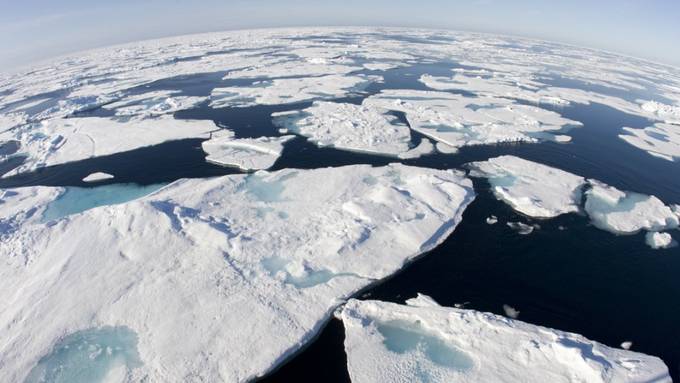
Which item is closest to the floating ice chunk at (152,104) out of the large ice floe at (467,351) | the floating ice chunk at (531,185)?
the floating ice chunk at (531,185)

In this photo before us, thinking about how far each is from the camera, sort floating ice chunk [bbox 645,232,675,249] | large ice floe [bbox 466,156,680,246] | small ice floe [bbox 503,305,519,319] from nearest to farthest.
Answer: small ice floe [bbox 503,305,519,319], floating ice chunk [bbox 645,232,675,249], large ice floe [bbox 466,156,680,246]

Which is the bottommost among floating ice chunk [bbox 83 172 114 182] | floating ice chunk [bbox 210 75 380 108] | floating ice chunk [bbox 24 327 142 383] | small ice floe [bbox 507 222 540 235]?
floating ice chunk [bbox 24 327 142 383]

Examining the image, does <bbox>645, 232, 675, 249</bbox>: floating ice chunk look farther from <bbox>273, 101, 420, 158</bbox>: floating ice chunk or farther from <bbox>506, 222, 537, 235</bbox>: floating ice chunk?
<bbox>273, 101, 420, 158</bbox>: floating ice chunk

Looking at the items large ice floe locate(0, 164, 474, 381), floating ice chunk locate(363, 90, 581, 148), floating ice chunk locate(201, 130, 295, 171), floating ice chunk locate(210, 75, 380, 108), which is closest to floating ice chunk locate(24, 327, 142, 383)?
large ice floe locate(0, 164, 474, 381)

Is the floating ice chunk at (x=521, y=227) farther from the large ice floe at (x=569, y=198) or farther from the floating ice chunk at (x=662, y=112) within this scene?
the floating ice chunk at (x=662, y=112)

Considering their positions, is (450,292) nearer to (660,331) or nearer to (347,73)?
(660,331)

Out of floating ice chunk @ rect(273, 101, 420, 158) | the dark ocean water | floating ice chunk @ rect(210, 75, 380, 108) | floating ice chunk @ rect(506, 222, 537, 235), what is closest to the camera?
the dark ocean water

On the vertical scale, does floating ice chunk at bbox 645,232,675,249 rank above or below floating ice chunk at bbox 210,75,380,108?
below

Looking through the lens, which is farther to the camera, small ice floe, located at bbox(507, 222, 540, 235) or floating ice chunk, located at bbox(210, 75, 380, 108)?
floating ice chunk, located at bbox(210, 75, 380, 108)
